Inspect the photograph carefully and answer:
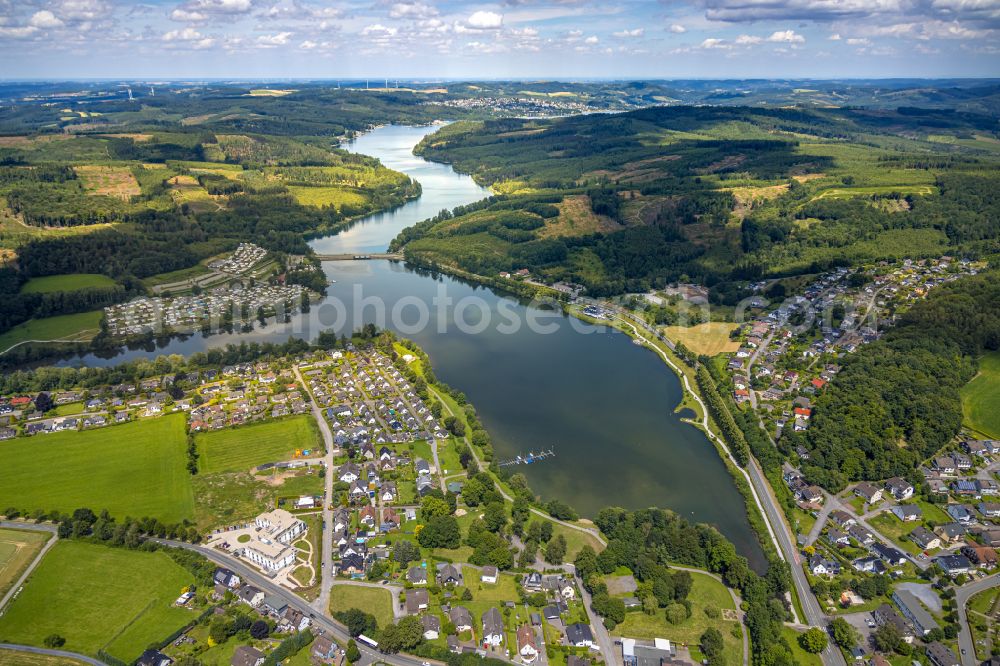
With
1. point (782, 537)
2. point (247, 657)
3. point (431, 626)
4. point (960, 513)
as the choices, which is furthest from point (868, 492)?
point (247, 657)

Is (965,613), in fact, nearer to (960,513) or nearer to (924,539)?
(924,539)

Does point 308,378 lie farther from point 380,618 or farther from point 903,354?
point 903,354

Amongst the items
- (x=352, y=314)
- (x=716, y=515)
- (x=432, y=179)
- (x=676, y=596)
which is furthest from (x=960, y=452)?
(x=432, y=179)

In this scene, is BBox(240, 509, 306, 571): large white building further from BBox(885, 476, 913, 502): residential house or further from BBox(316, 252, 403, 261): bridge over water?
BBox(316, 252, 403, 261): bridge over water

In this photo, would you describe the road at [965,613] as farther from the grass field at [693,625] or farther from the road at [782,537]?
the grass field at [693,625]

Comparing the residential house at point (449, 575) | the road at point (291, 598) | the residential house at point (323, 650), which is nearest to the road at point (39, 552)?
the road at point (291, 598)

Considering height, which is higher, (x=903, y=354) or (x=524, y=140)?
(x=524, y=140)
